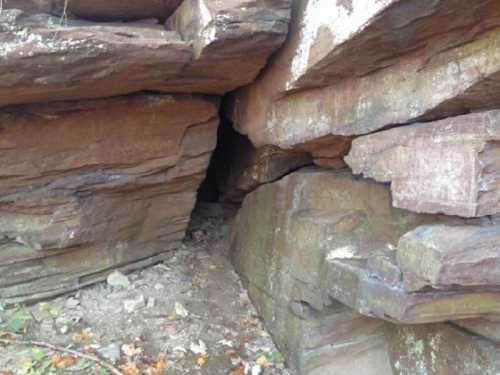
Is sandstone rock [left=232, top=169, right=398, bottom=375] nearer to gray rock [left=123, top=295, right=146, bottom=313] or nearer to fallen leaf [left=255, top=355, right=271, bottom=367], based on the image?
fallen leaf [left=255, top=355, right=271, bottom=367]

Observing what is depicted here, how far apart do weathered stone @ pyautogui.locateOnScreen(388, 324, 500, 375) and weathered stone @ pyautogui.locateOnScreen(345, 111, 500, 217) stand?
83cm

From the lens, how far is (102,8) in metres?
3.11

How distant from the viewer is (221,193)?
5.54 m

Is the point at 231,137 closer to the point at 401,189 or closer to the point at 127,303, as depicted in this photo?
the point at 127,303

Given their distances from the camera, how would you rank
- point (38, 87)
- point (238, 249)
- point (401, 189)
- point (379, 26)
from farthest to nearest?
point (238, 249) → point (38, 87) → point (401, 189) → point (379, 26)

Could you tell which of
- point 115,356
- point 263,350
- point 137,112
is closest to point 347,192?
point 263,350

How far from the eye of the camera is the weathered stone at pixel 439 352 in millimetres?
2645

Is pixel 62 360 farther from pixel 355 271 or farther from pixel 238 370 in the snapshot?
pixel 355 271

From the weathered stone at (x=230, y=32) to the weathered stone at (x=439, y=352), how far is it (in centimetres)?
195

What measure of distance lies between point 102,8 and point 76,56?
0.54 metres

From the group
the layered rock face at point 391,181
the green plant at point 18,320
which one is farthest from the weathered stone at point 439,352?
the green plant at point 18,320

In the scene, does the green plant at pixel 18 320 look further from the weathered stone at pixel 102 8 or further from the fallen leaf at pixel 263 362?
the weathered stone at pixel 102 8

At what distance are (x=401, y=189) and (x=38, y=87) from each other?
2.16 metres

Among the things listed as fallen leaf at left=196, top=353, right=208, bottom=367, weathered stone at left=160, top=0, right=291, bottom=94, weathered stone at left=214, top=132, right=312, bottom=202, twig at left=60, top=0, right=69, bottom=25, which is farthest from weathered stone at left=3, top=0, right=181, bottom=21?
fallen leaf at left=196, top=353, right=208, bottom=367
